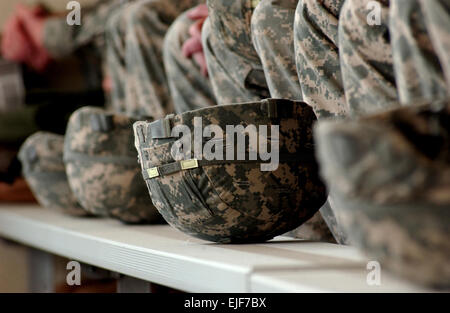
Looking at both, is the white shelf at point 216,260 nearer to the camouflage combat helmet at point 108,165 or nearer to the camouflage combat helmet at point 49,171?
the camouflage combat helmet at point 108,165

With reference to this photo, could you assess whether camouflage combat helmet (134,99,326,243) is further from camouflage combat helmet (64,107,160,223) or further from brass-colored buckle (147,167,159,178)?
camouflage combat helmet (64,107,160,223)

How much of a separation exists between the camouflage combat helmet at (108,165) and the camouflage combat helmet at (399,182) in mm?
792

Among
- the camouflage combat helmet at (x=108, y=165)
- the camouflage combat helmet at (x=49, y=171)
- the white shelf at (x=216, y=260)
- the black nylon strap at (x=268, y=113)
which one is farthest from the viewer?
the camouflage combat helmet at (x=49, y=171)

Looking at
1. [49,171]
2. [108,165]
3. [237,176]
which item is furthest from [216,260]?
[49,171]

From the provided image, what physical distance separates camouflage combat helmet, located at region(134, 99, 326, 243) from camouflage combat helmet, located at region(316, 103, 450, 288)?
0.31m

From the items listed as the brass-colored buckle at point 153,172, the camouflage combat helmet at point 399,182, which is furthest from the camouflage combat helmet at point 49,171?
the camouflage combat helmet at point 399,182

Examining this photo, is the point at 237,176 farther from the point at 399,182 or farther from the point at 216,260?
the point at 399,182

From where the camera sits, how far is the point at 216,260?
2.64ft

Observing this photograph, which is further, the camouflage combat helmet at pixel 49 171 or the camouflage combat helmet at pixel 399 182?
the camouflage combat helmet at pixel 49 171

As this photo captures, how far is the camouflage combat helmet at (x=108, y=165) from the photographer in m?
1.30

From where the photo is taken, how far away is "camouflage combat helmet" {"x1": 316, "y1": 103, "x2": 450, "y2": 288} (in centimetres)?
51

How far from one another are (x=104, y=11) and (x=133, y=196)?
1.15 metres

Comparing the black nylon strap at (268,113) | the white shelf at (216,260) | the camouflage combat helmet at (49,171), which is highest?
the black nylon strap at (268,113)

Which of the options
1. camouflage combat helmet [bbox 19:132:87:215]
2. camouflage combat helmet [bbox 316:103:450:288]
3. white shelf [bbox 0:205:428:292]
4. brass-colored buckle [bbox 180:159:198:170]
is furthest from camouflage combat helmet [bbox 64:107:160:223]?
camouflage combat helmet [bbox 316:103:450:288]
